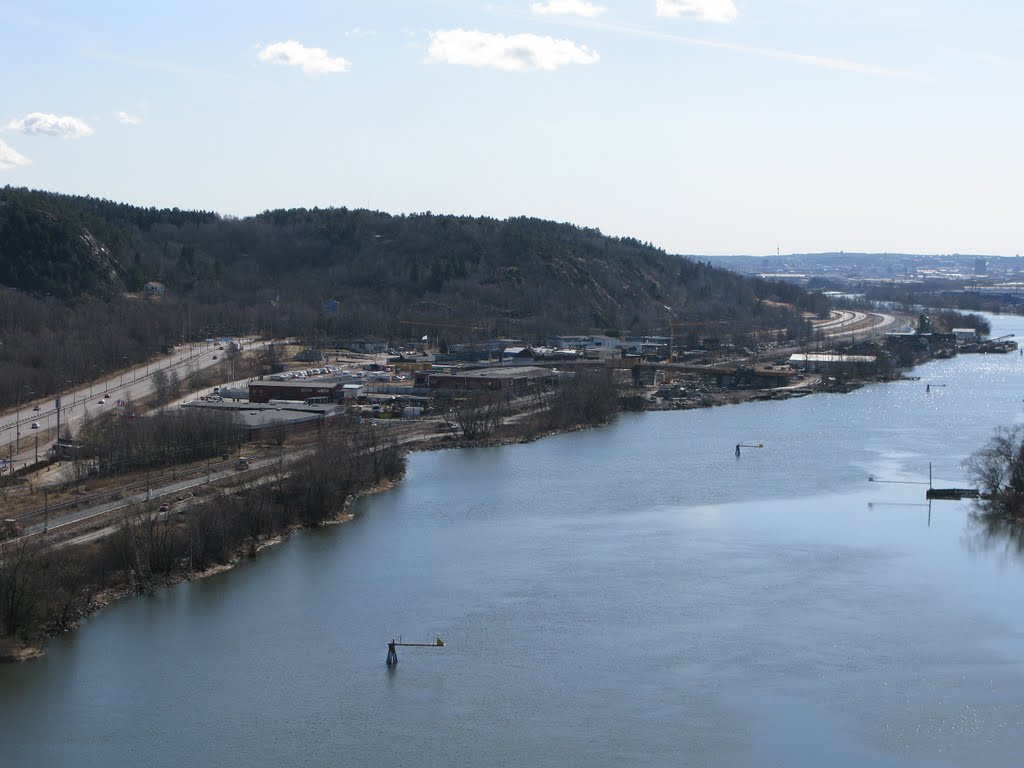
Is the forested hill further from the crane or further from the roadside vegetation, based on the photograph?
the roadside vegetation

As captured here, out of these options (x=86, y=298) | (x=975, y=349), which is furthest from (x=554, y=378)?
(x=975, y=349)

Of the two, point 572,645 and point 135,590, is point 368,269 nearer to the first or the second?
point 135,590

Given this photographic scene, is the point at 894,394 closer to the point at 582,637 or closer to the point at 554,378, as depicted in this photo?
the point at 554,378

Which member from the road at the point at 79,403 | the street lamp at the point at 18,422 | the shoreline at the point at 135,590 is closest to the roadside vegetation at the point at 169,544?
the shoreline at the point at 135,590

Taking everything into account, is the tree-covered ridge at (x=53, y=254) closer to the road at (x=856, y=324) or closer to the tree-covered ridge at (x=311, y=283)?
the tree-covered ridge at (x=311, y=283)

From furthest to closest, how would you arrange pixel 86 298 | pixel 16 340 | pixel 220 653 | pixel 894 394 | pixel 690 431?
1. pixel 86 298
2. pixel 894 394
3. pixel 16 340
4. pixel 690 431
5. pixel 220 653

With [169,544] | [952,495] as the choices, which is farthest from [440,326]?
[169,544]
